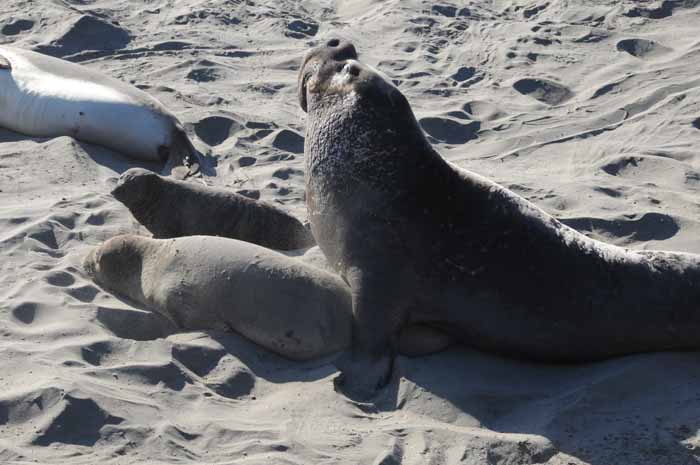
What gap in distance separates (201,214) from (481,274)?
171 centimetres

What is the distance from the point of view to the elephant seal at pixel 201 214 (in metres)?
5.55

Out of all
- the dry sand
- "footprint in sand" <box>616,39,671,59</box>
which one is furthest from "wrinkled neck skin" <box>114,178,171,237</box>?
"footprint in sand" <box>616,39,671,59</box>

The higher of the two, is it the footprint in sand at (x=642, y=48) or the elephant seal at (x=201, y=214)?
the elephant seal at (x=201, y=214)

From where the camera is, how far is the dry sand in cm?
380

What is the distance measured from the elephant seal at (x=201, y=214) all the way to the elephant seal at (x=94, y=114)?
117 cm

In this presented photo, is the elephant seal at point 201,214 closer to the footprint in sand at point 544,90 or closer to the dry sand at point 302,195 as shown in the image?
the dry sand at point 302,195

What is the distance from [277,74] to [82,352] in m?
4.80

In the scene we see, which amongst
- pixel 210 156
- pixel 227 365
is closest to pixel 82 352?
pixel 227 365

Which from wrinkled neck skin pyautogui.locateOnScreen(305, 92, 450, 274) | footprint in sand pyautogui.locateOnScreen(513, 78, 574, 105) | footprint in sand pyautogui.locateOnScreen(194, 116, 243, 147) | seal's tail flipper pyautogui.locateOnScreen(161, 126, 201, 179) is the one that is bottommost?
footprint in sand pyautogui.locateOnScreen(513, 78, 574, 105)

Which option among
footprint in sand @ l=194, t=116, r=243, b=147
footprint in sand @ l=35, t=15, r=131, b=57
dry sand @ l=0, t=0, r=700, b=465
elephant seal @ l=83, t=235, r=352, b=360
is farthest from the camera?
footprint in sand @ l=35, t=15, r=131, b=57

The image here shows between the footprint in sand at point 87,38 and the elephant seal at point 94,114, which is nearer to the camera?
the elephant seal at point 94,114

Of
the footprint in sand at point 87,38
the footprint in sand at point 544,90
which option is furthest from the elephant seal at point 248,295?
the footprint in sand at point 87,38

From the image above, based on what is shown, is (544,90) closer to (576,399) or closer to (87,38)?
(87,38)

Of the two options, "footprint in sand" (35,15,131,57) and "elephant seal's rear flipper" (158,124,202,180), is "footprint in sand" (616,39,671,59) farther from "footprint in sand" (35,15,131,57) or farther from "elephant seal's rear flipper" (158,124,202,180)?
"footprint in sand" (35,15,131,57)
